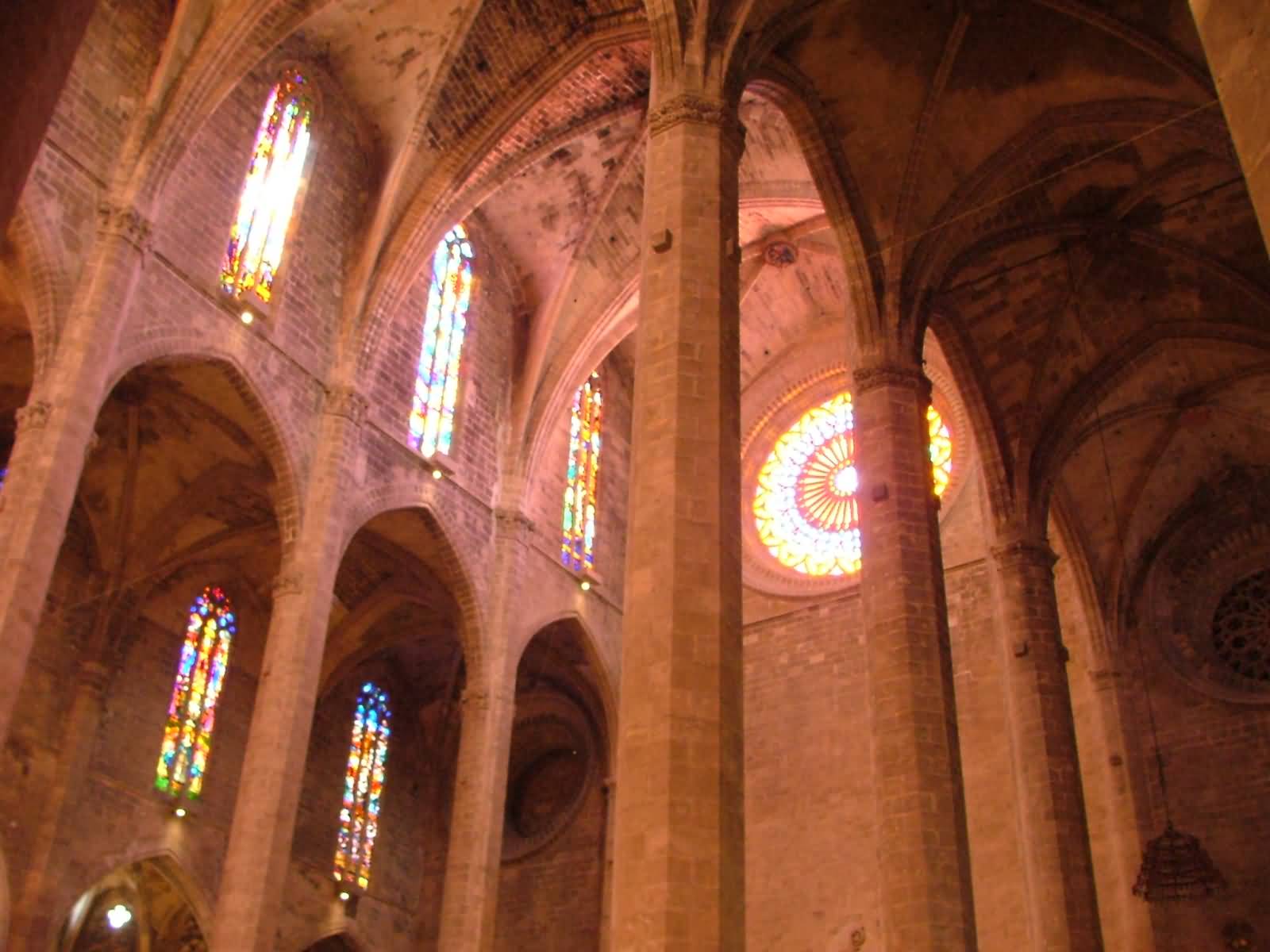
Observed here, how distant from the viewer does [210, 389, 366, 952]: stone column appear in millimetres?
12312

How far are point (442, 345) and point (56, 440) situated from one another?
711 centimetres

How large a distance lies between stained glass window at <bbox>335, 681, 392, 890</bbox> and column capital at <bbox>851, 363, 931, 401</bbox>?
11683 millimetres

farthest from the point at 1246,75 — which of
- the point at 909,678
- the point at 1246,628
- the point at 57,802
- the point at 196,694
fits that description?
the point at 196,694

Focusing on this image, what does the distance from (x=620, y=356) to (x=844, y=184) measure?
28.8 feet

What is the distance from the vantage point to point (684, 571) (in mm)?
8188

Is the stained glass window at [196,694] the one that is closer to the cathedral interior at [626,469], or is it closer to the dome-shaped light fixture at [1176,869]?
the cathedral interior at [626,469]

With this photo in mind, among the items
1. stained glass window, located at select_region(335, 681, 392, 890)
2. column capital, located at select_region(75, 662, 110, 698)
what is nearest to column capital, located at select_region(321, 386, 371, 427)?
column capital, located at select_region(75, 662, 110, 698)

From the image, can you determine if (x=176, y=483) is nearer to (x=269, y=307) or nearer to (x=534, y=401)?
(x=269, y=307)

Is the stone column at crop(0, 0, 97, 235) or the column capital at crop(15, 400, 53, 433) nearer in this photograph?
the stone column at crop(0, 0, 97, 235)

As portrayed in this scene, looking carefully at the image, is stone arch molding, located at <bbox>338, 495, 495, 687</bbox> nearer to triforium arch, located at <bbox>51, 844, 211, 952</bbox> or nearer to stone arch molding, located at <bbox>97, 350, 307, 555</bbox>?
stone arch molding, located at <bbox>97, 350, 307, 555</bbox>

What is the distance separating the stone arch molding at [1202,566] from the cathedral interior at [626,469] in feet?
0.21

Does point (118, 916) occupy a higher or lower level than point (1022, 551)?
lower

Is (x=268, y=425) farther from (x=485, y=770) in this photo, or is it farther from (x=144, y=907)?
(x=144, y=907)

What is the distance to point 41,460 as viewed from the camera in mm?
11414
